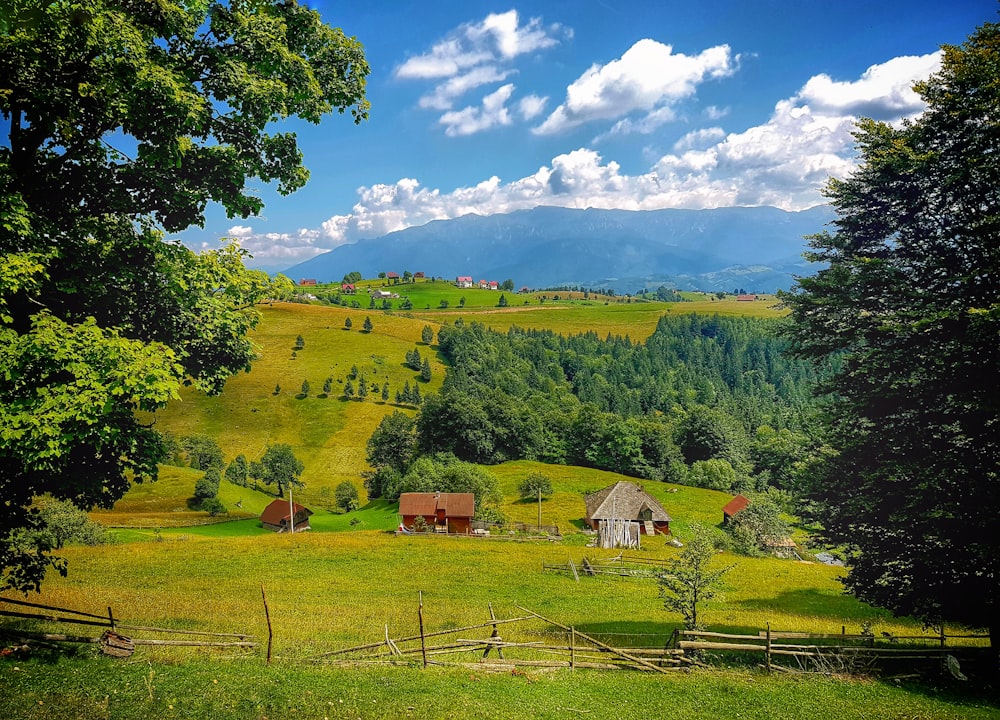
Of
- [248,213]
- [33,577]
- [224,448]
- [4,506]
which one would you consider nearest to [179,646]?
[33,577]

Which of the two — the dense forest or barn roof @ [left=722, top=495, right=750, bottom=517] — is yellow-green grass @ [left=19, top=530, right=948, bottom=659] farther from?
the dense forest

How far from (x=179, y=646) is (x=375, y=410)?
129 meters

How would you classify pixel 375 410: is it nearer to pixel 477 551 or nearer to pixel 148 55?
pixel 477 551

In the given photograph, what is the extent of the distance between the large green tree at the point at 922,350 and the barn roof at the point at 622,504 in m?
47.5

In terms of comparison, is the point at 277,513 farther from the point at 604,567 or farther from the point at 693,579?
the point at 693,579

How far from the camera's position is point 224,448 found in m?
122

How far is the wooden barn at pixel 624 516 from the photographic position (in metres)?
62.2

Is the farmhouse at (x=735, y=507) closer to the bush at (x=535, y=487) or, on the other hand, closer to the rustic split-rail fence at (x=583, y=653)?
the bush at (x=535, y=487)

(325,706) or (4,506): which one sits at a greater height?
(4,506)

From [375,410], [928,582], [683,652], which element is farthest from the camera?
[375,410]

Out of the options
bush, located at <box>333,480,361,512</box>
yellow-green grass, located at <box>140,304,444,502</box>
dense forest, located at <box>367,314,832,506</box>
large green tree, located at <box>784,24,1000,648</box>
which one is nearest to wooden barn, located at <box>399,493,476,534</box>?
dense forest, located at <box>367,314,832,506</box>

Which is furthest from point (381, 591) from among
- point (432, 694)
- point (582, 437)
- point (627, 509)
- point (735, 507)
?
point (582, 437)

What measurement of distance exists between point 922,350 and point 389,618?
74.8 ft

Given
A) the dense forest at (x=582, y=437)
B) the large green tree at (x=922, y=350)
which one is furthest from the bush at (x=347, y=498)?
the large green tree at (x=922, y=350)
